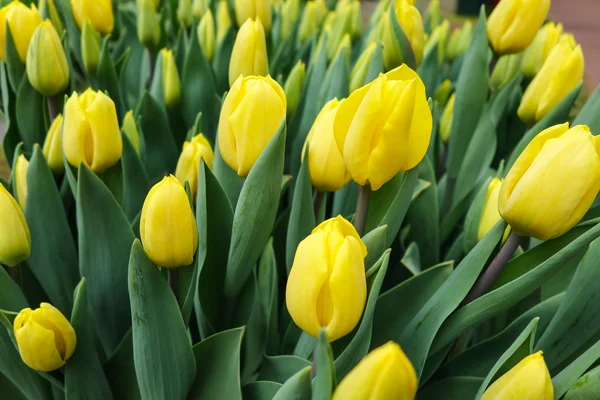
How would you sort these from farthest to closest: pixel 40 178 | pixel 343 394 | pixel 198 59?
1. pixel 198 59
2. pixel 40 178
3. pixel 343 394

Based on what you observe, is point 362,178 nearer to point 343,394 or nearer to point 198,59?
point 343,394

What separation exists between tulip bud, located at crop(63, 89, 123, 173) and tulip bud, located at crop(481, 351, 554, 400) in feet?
1.11

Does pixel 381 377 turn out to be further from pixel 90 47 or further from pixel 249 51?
pixel 90 47

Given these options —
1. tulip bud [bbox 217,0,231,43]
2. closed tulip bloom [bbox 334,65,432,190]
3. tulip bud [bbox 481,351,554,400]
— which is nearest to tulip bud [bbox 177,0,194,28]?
tulip bud [bbox 217,0,231,43]

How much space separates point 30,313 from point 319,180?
0.21 m

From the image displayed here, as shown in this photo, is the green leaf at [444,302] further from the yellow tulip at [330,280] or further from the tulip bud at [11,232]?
the tulip bud at [11,232]

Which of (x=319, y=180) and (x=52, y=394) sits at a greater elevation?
(x=319, y=180)

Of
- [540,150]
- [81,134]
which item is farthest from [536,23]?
[81,134]

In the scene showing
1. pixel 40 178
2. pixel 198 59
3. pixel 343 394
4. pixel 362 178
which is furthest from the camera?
pixel 198 59

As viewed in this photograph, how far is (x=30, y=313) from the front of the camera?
359mm

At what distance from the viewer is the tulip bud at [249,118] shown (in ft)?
1.17

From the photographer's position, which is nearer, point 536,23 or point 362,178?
point 362,178

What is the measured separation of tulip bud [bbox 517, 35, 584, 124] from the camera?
1.86 feet

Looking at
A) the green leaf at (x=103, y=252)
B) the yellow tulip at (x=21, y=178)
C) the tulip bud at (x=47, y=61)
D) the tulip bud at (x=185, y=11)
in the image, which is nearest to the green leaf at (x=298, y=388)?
the green leaf at (x=103, y=252)
